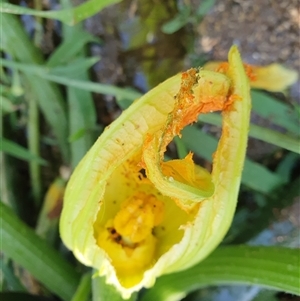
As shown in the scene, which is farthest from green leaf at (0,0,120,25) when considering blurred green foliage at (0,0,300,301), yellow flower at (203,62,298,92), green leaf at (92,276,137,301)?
green leaf at (92,276,137,301)

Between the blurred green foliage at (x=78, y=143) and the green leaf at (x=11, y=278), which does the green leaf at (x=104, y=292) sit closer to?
the blurred green foliage at (x=78, y=143)

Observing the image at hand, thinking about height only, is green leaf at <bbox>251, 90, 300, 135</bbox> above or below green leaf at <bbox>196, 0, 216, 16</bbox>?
below

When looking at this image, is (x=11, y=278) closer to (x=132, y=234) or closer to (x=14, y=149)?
(x=14, y=149)

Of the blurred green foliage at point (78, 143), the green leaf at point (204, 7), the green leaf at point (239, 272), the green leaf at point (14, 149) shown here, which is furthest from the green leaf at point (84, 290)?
the green leaf at point (204, 7)

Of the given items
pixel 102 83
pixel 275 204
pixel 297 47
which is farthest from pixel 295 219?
pixel 102 83

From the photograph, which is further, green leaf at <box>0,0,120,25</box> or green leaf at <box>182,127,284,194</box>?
green leaf at <box>182,127,284,194</box>

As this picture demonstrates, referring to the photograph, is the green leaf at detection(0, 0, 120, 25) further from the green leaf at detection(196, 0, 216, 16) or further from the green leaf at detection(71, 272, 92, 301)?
the green leaf at detection(71, 272, 92, 301)

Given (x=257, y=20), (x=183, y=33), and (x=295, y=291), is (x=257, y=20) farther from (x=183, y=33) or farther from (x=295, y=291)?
(x=295, y=291)

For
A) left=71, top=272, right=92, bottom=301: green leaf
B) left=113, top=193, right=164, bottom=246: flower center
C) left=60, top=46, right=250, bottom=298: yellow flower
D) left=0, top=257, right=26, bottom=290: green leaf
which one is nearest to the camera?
left=60, top=46, right=250, bottom=298: yellow flower
